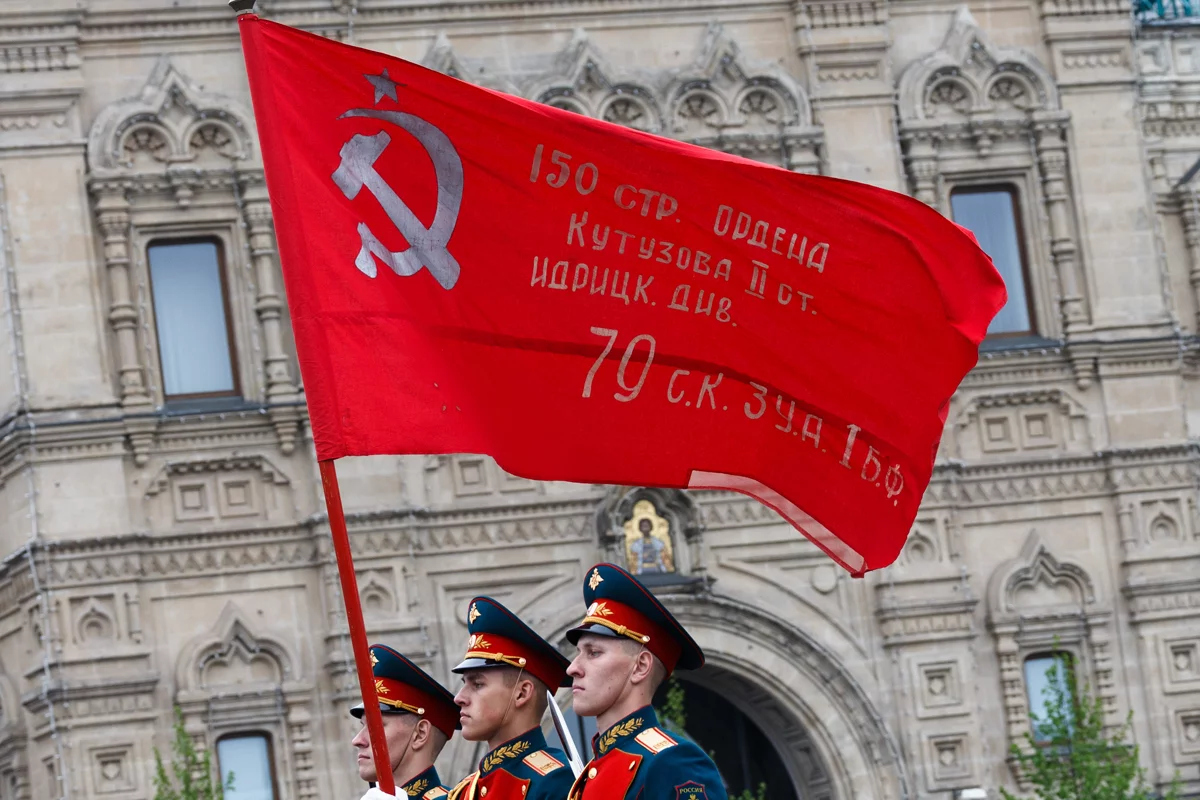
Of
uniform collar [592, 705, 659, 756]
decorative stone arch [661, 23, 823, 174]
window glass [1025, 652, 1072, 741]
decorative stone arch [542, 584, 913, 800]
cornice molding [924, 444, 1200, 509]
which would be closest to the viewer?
uniform collar [592, 705, 659, 756]

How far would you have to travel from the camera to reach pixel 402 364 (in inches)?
398

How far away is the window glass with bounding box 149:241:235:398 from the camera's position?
2733cm

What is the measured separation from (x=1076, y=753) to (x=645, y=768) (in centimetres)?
1865

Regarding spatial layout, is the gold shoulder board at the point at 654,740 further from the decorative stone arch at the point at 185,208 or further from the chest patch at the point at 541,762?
the decorative stone arch at the point at 185,208

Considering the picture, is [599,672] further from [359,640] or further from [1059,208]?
[1059,208]

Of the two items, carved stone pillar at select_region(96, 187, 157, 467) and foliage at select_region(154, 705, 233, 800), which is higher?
carved stone pillar at select_region(96, 187, 157, 467)

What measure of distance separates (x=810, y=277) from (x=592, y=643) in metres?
2.21

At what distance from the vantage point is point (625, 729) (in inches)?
357

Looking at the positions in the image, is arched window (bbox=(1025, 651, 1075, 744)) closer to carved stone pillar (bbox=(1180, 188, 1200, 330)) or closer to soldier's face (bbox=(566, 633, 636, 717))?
carved stone pillar (bbox=(1180, 188, 1200, 330))

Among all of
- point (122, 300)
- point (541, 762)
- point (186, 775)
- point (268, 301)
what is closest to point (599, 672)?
point (541, 762)

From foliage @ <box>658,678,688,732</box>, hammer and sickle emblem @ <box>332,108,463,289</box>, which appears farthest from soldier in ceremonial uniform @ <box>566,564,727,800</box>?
foliage @ <box>658,678,688,732</box>

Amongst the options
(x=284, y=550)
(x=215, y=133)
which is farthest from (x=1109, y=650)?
(x=215, y=133)

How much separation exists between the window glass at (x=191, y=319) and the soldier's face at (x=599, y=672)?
18.5 m

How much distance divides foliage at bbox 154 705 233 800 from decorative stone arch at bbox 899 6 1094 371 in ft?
33.6
